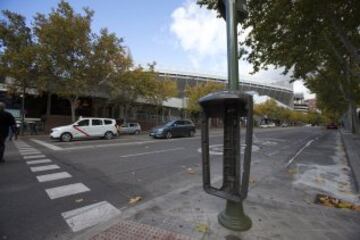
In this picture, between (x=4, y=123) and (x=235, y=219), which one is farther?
(x=4, y=123)

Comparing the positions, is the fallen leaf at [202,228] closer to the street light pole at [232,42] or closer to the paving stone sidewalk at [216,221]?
the paving stone sidewalk at [216,221]

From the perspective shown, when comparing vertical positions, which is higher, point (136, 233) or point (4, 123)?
point (4, 123)

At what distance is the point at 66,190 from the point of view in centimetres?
565

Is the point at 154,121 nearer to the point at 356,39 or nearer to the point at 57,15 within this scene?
the point at 57,15

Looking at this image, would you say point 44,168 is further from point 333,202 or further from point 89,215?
point 333,202

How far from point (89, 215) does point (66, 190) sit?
1629mm

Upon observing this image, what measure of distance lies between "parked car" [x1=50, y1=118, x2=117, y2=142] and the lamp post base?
16339 mm

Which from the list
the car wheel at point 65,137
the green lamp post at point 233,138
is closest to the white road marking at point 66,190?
the green lamp post at point 233,138

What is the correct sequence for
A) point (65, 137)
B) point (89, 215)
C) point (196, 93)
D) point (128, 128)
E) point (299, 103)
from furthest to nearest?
point (299, 103), point (196, 93), point (128, 128), point (65, 137), point (89, 215)

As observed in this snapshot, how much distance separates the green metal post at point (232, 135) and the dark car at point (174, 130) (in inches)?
703

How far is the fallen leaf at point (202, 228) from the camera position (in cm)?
371

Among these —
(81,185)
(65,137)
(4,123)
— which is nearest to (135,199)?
(81,185)

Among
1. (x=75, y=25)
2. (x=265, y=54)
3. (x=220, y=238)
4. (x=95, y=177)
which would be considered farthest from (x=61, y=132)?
(x=220, y=238)

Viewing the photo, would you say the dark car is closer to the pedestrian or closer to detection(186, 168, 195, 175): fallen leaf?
detection(186, 168, 195, 175): fallen leaf
